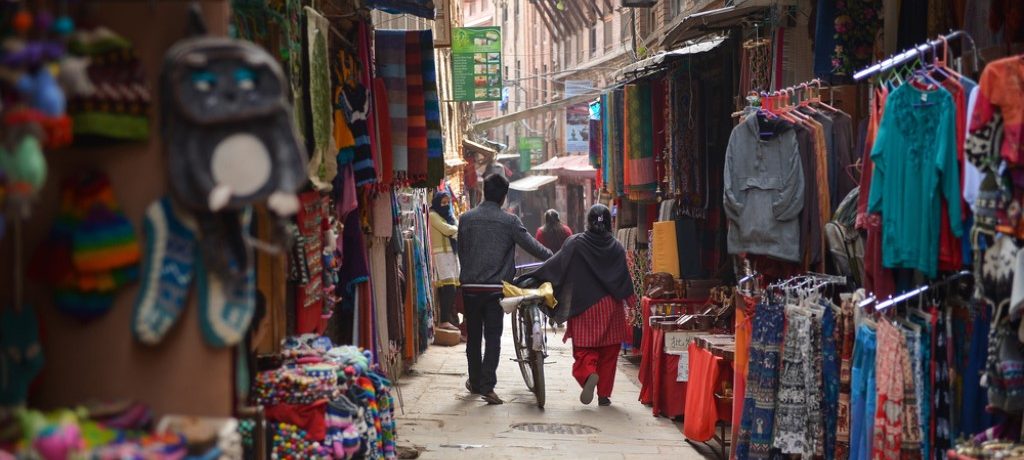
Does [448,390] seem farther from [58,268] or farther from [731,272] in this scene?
[58,268]

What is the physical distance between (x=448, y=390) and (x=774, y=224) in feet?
16.9

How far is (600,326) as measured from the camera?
35.9 feet

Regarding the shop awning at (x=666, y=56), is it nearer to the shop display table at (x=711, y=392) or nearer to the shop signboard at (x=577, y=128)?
the shop display table at (x=711, y=392)

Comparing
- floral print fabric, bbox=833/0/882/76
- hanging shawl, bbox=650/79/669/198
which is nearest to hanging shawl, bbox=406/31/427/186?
floral print fabric, bbox=833/0/882/76

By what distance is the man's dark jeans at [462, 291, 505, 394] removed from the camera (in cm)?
1124

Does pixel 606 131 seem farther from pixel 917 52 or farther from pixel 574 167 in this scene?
pixel 574 167

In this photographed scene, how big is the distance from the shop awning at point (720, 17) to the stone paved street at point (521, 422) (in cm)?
366

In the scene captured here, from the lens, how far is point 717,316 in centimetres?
1016

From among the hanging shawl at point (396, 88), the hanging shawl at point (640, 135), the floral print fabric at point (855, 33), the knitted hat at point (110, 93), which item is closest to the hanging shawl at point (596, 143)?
the hanging shawl at point (640, 135)

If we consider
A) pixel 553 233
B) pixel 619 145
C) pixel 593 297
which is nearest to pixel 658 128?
pixel 619 145

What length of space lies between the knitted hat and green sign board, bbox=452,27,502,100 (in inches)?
806

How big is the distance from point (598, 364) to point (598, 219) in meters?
1.43

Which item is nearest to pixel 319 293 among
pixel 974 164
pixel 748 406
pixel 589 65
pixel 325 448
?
pixel 325 448

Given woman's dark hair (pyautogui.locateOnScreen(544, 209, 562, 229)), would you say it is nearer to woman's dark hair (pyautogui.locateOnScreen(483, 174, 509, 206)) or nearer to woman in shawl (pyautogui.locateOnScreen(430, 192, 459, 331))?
woman in shawl (pyautogui.locateOnScreen(430, 192, 459, 331))
